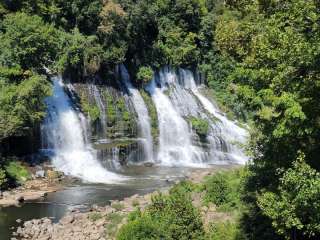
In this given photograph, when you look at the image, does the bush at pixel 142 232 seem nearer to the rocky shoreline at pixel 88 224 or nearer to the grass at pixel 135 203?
the rocky shoreline at pixel 88 224

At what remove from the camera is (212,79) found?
183 feet

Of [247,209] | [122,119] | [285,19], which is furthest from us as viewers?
[122,119]

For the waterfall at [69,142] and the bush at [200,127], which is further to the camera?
the bush at [200,127]

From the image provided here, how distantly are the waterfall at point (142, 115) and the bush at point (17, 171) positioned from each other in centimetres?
1018

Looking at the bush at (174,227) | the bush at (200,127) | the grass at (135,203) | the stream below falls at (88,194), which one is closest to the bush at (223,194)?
the grass at (135,203)

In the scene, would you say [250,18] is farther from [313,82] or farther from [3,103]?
[3,103]

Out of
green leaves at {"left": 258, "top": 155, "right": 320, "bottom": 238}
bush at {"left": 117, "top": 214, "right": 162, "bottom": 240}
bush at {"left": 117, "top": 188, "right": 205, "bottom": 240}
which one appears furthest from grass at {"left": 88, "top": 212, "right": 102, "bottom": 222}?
green leaves at {"left": 258, "top": 155, "right": 320, "bottom": 238}

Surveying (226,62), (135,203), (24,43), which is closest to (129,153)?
(24,43)

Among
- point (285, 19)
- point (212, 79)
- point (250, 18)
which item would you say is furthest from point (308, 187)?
point (212, 79)

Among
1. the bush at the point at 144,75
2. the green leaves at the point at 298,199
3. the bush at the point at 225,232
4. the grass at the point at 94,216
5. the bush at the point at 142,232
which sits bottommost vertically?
the bush at the point at 225,232

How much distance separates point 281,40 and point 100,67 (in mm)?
32451

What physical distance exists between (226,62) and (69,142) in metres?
14.1

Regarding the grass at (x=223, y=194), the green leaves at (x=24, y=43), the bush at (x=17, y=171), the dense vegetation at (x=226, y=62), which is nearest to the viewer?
the dense vegetation at (x=226, y=62)

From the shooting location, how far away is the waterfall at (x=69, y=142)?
3559cm
